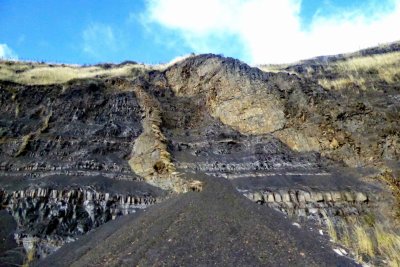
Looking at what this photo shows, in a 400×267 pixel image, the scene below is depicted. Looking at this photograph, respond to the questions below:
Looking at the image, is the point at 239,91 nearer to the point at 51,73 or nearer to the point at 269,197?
the point at 269,197

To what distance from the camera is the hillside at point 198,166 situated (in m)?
12.2

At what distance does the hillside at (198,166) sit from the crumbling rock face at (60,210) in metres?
0.05

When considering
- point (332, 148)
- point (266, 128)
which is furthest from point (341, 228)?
point (266, 128)

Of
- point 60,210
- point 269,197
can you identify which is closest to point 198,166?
point 269,197

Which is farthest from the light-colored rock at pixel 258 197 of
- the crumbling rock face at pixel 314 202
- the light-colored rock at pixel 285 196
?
the light-colored rock at pixel 285 196

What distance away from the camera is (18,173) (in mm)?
20250

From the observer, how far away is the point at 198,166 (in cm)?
2156

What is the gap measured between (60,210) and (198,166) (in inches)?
299

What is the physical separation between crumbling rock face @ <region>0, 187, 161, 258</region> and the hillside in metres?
0.05

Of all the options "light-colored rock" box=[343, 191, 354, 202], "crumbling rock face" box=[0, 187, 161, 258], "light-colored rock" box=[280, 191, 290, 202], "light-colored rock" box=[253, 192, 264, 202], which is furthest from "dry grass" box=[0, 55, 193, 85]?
"light-colored rock" box=[343, 191, 354, 202]

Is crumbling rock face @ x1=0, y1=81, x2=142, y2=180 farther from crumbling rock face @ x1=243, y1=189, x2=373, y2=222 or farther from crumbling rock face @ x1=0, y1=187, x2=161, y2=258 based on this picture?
crumbling rock face @ x1=243, y1=189, x2=373, y2=222

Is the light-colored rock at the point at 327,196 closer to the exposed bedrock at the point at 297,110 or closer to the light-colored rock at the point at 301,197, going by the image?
the light-colored rock at the point at 301,197

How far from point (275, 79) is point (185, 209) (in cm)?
1726

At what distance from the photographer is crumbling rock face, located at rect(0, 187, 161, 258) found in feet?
54.2
